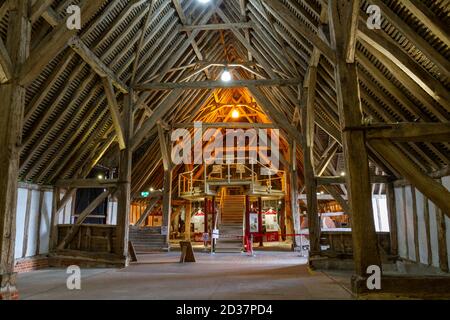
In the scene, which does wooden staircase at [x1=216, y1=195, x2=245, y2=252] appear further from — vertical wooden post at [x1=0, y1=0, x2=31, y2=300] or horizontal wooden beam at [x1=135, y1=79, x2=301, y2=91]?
vertical wooden post at [x1=0, y1=0, x2=31, y2=300]

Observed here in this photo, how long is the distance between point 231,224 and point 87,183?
980 centimetres

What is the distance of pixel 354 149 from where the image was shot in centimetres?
486

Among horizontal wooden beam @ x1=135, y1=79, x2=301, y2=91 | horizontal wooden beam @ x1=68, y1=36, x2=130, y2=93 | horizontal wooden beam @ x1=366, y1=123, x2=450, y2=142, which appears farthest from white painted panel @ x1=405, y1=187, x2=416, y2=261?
horizontal wooden beam @ x1=68, y1=36, x2=130, y2=93

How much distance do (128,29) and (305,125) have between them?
5.45 meters

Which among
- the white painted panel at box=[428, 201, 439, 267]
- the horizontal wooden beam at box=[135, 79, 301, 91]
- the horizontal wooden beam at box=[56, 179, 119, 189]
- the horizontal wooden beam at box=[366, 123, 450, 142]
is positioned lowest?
the white painted panel at box=[428, 201, 439, 267]

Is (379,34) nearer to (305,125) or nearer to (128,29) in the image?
(305,125)

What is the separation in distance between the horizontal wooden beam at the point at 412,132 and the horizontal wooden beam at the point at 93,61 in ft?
21.0

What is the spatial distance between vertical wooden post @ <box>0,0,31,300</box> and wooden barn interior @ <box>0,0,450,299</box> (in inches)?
0.8

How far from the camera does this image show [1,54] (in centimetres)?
491

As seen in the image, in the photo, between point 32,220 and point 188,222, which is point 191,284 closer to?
point 32,220

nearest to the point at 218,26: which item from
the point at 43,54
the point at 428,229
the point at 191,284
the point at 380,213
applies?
the point at 43,54

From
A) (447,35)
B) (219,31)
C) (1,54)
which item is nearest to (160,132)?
(219,31)

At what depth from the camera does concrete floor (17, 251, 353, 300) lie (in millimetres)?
5395

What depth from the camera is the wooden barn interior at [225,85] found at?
4.83 metres
